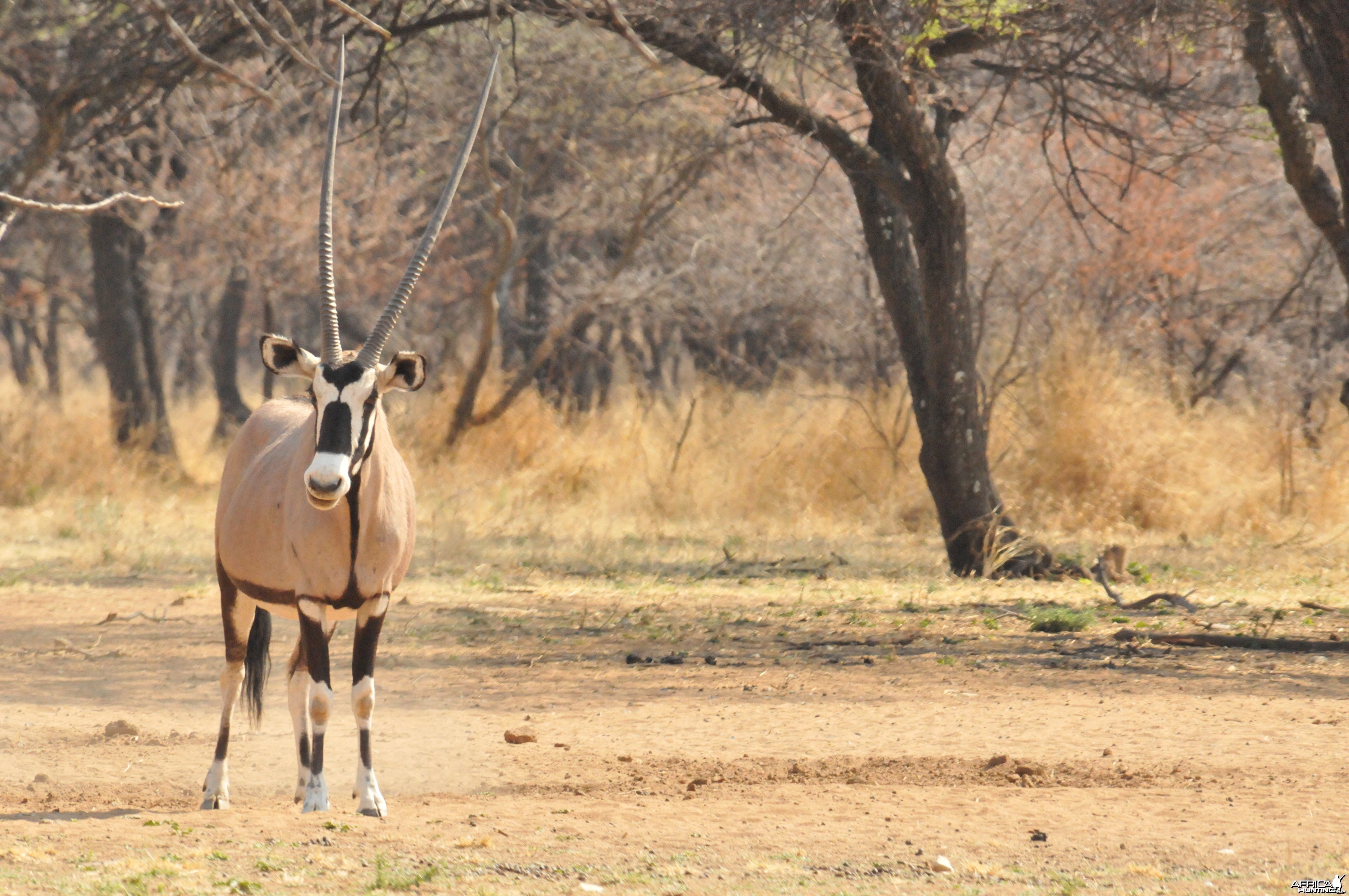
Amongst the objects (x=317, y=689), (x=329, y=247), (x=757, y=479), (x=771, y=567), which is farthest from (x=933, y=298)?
(x=317, y=689)

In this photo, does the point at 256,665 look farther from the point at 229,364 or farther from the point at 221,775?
the point at 229,364

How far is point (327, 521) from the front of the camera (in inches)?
193

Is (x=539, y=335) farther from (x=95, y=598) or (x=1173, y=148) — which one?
(x=95, y=598)

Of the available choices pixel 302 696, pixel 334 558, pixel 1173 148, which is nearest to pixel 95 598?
pixel 302 696

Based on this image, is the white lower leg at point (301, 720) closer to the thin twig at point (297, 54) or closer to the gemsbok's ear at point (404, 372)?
the gemsbok's ear at point (404, 372)

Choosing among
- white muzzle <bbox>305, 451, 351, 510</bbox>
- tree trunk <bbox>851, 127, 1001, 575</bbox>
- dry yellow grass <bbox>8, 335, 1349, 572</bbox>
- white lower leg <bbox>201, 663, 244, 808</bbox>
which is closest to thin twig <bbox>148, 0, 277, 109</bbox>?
white muzzle <bbox>305, 451, 351, 510</bbox>

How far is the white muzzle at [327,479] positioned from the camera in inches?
172

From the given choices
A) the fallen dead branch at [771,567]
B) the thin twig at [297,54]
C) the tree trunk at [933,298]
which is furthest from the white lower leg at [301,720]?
the tree trunk at [933,298]

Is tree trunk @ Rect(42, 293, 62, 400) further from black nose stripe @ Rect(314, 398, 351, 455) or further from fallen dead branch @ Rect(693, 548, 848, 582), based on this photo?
black nose stripe @ Rect(314, 398, 351, 455)

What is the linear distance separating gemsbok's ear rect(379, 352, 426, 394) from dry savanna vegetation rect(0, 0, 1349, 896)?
1.17m

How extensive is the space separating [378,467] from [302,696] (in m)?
1.01

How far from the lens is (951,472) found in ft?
36.5

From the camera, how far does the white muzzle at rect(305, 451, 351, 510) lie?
4.37 meters

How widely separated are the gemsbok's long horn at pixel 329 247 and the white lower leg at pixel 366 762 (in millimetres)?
1060
